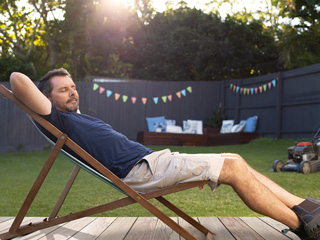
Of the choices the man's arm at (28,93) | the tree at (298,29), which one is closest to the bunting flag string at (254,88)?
the tree at (298,29)

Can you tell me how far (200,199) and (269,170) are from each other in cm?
203

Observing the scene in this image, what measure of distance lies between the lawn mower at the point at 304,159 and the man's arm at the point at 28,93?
419cm

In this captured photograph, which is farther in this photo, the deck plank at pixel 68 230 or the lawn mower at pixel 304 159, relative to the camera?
the lawn mower at pixel 304 159

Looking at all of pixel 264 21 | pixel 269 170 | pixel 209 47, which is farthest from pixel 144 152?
pixel 264 21

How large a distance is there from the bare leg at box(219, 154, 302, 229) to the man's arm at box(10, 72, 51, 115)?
90 centimetres

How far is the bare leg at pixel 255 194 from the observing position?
6.38 feet

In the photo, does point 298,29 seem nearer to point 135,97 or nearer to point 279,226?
point 135,97

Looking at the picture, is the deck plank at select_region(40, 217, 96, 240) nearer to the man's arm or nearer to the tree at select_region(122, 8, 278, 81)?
the man's arm

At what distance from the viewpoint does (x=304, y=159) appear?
5.50m

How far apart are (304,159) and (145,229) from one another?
3632 mm

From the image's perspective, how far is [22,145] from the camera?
10.0 meters

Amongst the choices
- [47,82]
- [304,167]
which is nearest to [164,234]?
[47,82]

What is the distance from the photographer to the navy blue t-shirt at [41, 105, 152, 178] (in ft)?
6.98

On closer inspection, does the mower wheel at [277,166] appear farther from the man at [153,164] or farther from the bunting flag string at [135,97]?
the bunting flag string at [135,97]
